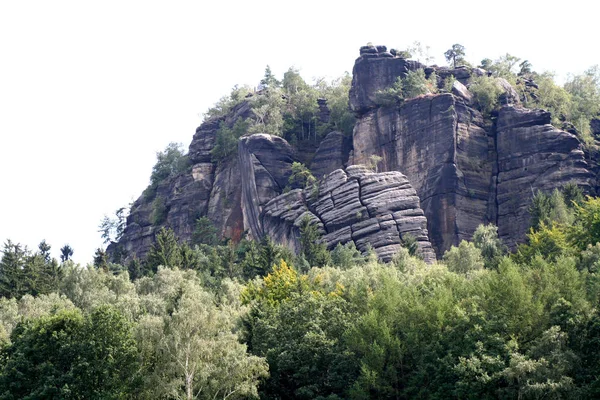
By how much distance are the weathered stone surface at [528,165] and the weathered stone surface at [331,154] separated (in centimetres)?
2020

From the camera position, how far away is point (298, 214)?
107m

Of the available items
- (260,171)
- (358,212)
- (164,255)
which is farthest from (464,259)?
(260,171)

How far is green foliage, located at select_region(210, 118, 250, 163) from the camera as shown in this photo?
127 m

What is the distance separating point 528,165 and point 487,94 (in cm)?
1300

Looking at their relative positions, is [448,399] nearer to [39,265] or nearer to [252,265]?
[252,265]

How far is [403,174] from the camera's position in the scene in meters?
110

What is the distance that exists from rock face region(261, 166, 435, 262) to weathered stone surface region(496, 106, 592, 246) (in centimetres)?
1010

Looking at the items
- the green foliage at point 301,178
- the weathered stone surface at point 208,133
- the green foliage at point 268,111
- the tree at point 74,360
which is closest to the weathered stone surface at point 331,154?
the green foliage at point 301,178

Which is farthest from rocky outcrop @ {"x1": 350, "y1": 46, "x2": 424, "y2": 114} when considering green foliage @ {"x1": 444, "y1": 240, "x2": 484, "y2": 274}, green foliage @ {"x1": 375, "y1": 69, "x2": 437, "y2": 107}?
green foliage @ {"x1": 444, "y1": 240, "x2": 484, "y2": 274}

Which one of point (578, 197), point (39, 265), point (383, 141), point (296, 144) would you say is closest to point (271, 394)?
point (39, 265)

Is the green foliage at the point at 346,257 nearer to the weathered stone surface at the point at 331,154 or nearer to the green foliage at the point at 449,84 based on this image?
the weathered stone surface at the point at 331,154

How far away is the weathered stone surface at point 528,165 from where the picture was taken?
340 feet

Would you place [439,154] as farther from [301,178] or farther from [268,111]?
[268,111]

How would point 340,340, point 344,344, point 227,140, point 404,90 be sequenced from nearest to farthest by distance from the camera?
point 344,344 < point 340,340 < point 404,90 < point 227,140
